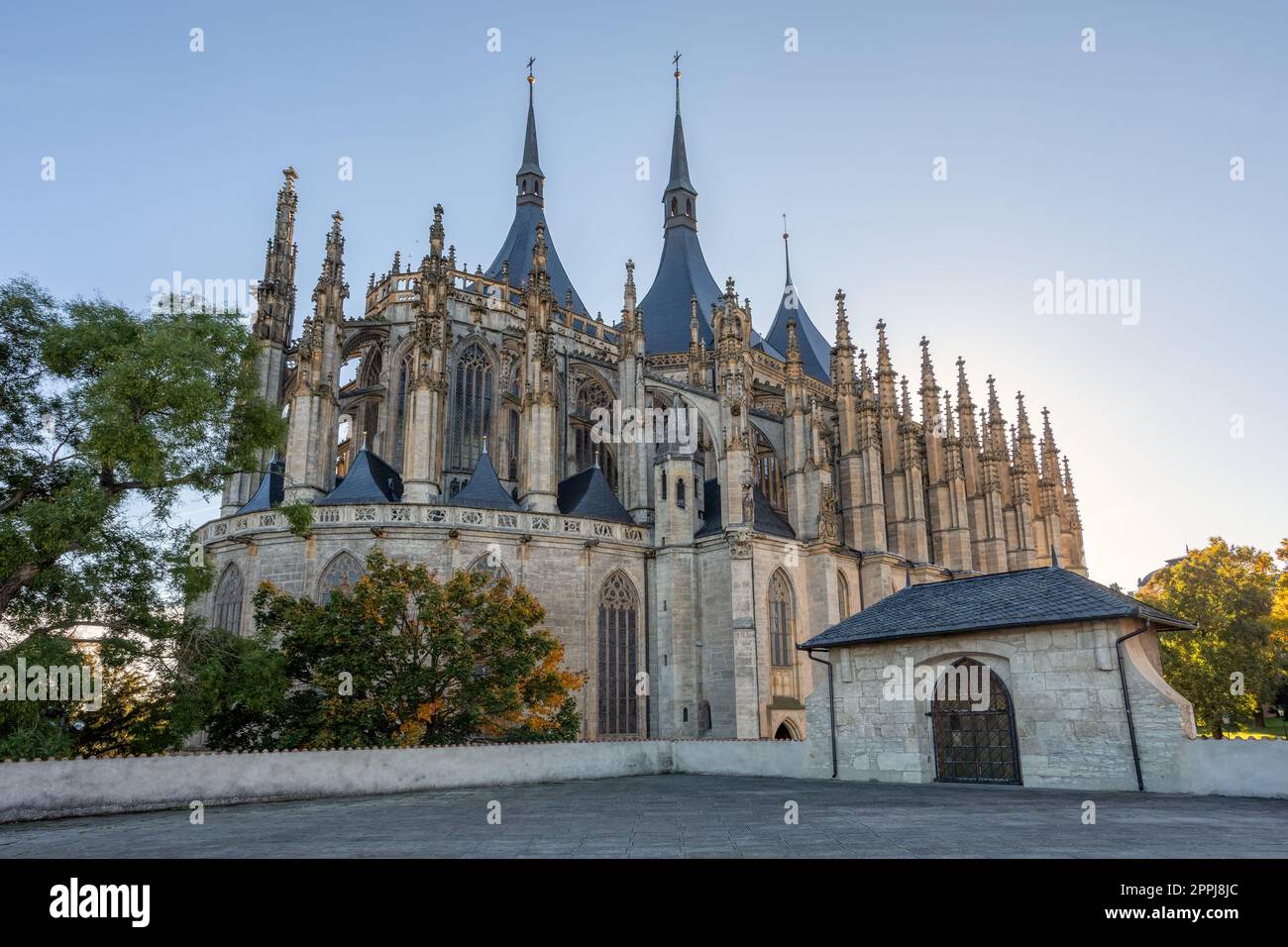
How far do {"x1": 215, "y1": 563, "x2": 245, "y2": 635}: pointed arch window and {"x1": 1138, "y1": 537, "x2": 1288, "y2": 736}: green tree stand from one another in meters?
38.2

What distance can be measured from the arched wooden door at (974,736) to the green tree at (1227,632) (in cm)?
2494

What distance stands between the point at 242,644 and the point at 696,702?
55.2ft

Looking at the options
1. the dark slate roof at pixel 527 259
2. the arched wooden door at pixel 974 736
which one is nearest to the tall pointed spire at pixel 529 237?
the dark slate roof at pixel 527 259

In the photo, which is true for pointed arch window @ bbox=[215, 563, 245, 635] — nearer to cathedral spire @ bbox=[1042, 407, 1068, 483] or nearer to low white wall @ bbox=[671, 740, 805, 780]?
low white wall @ bbox=[671, 740, 805, 780]

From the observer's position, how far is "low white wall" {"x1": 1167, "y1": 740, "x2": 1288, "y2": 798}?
14.9 metres

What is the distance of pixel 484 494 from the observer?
31.1 metres

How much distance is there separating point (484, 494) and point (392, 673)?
9715 mm

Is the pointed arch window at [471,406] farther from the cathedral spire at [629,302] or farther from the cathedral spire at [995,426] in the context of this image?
the cathedral spire at [995,426]

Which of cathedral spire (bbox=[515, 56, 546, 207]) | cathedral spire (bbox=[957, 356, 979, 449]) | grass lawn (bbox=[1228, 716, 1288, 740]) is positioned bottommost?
grass lawn (bbox=[1228, 716, 1288, 740])

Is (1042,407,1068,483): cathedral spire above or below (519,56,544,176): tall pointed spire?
below

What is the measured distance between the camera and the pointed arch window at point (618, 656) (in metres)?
31.3

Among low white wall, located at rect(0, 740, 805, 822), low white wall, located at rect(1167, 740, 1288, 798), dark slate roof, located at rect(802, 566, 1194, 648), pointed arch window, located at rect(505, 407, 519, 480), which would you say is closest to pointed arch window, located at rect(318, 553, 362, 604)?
low white wall, located at rect(0, 740, 805, 822)

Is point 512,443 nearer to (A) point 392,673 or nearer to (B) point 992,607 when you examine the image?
(A) point 392,673
